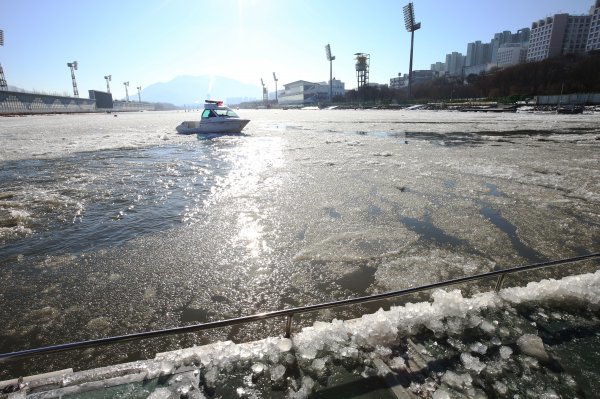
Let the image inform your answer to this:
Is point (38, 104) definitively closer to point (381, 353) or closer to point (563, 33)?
point (381, 353)

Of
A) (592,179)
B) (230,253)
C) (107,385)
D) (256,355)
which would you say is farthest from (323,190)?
(592,179)

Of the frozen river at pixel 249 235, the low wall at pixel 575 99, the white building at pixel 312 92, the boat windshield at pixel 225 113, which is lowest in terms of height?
the frozen river at pixel 249 235

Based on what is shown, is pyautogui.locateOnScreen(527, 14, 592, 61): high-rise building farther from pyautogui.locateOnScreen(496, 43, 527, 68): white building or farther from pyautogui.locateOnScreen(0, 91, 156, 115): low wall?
pyautogui.locateOnScreen(0, 91, 156, 115): low wall

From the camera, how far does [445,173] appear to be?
10969 millimetres

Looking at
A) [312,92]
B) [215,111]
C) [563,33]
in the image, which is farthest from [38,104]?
[563,33]

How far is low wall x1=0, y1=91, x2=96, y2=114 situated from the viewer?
78.0 meters

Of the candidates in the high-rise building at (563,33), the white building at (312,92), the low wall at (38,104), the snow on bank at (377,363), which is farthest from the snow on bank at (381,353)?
the white building at (312,92)

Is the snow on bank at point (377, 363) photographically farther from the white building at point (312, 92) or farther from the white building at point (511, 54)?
the white building at point (511, 54)

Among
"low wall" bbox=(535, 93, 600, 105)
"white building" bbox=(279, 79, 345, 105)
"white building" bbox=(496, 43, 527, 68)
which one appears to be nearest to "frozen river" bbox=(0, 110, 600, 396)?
"low wall" bbox=(535, 93, 600, 105)

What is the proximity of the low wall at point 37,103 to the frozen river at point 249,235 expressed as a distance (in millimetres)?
91721

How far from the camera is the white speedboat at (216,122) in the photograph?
86.0 ft

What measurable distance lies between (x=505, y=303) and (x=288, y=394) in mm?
2609

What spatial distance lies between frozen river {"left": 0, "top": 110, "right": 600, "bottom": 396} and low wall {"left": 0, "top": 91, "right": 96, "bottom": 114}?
9172 centimetres

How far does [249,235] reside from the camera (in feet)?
20.6
